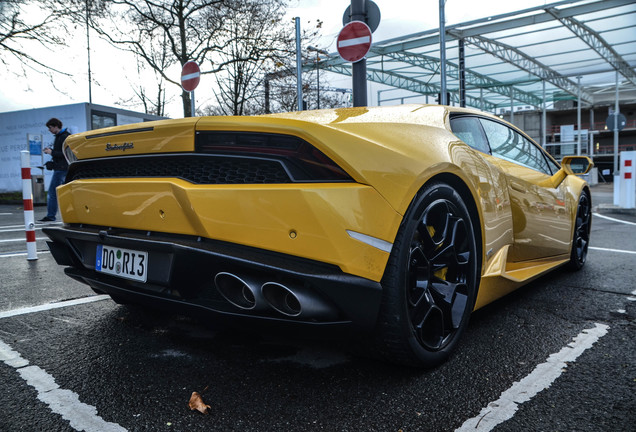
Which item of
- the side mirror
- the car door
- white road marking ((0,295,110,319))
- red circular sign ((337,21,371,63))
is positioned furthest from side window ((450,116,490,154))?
red circular sign ((337,21,371,63))

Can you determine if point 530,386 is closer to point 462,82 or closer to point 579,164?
point 579,164

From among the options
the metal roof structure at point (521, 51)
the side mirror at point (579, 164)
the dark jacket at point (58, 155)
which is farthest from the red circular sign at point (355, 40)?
the metal roof structure at point (521, 51)

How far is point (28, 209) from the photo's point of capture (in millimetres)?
4871

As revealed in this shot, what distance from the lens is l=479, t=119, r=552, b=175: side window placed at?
10.0 ft

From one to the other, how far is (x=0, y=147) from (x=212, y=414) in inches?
741

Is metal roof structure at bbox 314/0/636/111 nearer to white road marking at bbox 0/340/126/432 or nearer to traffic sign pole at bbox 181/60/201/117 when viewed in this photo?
traffic sign pole at bbox 181/60/201/117

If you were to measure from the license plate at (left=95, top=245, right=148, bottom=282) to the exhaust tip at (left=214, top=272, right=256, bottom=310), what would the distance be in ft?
1.22

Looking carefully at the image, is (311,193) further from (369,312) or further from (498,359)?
(498,359)

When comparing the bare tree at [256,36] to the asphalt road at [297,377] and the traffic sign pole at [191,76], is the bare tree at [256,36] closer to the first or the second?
the traffic sign pole at [191,76]

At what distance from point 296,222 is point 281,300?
280mm

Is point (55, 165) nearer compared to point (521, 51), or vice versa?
point (55, 165)

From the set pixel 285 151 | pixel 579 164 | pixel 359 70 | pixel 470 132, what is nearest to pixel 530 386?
pixel 285 151

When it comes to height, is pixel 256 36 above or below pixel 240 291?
above

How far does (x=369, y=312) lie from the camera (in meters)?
1.76
